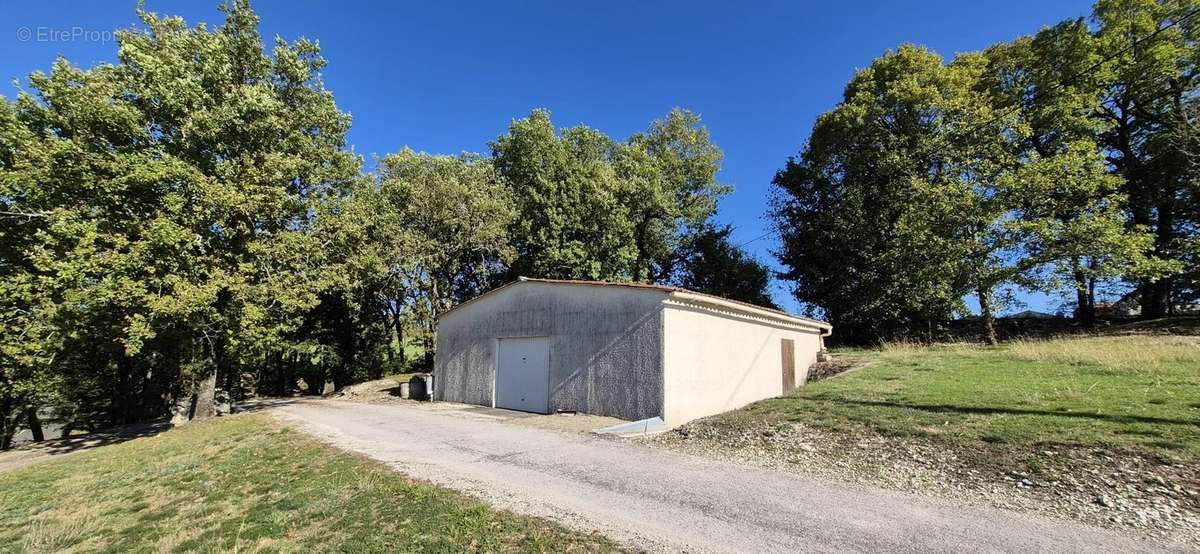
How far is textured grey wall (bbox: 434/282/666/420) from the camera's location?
36.3 ft

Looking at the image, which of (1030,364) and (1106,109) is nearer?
(1030,364)

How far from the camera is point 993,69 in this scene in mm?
25969

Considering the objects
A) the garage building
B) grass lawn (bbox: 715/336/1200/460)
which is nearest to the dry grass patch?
grass lawn (bbox: 715/336/1200/460)

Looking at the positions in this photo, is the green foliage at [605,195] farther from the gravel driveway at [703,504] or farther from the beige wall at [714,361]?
the gravel driveway at [703,504]

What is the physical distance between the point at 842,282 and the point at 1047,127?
11262 millimetres

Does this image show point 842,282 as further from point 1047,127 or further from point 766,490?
point 766,490

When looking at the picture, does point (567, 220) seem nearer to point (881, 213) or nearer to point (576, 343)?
point (576, 343)

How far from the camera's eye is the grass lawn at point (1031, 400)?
21.7ft

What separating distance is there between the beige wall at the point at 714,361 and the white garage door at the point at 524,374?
4.19m

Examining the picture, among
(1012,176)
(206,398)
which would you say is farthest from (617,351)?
(1012,176)

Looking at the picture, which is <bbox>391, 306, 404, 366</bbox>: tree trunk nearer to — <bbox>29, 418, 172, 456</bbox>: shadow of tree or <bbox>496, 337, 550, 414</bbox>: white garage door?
<bbox>29, 418, 172, 456</bbox>: shadow of tree

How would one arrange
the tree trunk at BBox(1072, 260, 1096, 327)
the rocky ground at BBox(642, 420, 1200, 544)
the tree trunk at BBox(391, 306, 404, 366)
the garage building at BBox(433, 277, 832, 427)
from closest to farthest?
the rocky ground at BBox(642, 420, 1200, 544) → the garage building at BBox(433, 277, 832, 427) → the tree trunk at BBox(1072, 260, 1096, 327) → the tree trunk at BBox(391, 306, 404, 366)

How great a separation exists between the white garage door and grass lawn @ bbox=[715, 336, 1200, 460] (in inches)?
211

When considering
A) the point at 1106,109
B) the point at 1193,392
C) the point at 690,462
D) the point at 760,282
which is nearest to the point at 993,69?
the point at 1106,109
